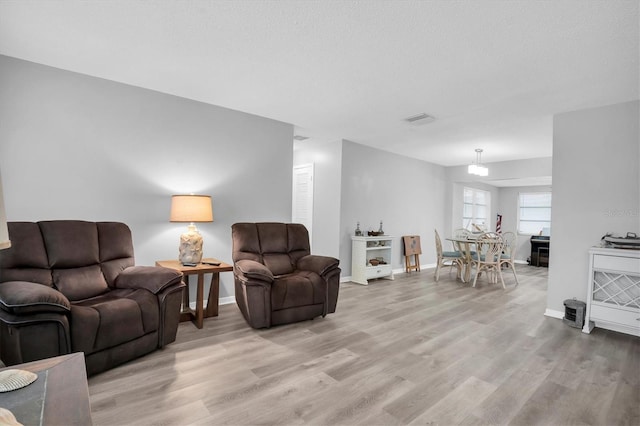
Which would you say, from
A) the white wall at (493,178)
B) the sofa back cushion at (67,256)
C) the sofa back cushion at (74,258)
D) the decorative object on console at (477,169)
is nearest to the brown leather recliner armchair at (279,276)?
the sofa back cushion at (67,256)

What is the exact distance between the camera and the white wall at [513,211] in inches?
338

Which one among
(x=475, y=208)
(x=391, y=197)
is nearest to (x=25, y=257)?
(x=391, y=197)

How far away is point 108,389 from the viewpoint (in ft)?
6.61

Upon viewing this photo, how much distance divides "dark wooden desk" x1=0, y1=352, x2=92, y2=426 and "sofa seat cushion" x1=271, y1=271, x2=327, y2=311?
2083 mm

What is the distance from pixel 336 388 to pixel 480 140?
14.8 ft

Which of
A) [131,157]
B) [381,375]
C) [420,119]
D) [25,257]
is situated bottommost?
[381,375]

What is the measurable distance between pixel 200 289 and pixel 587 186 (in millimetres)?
4247

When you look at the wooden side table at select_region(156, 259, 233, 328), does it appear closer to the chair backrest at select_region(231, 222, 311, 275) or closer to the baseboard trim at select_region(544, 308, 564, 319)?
the chair backrest at select_region(231, 222, 311, 275)

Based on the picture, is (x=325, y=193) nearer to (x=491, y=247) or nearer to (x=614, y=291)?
(x=491, y=247)

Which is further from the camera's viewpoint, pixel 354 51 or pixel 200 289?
pixel 200 289

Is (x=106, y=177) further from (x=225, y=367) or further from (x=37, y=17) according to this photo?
(x=225, y=367)

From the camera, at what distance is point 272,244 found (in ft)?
12.3

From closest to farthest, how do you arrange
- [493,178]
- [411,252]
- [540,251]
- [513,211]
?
[411,252]
[493,178]
[540,251]
[513,211]

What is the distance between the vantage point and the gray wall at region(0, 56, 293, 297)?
2834mm
